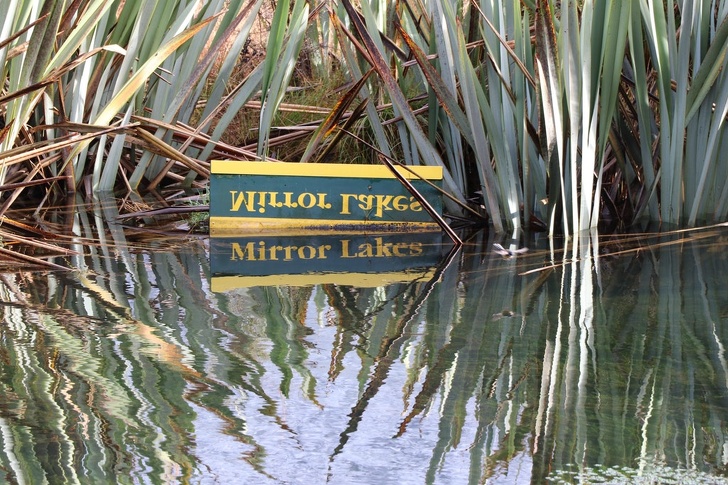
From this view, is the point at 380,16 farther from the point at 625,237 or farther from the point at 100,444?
the point at 100,444

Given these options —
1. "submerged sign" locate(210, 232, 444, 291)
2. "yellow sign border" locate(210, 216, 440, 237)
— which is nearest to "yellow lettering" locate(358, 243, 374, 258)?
"submerged sign" locate(210, 232, 444, 291)

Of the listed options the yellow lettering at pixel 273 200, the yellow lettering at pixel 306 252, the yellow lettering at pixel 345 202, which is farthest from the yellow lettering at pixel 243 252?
the yellow lettering at pixel 345 202

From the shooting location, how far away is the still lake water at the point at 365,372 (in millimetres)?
930

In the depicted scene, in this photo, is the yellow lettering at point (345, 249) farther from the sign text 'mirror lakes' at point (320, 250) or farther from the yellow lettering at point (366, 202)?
the yellow lettering at point (366, 202)

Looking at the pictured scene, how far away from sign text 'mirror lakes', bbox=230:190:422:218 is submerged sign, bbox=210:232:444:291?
0.08 m

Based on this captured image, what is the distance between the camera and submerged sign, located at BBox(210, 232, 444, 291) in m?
1.88

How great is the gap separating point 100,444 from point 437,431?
38 cm

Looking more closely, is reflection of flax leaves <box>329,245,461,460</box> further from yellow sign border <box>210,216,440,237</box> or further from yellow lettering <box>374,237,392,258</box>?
yellow sign border <box>210,216,440,237</box>

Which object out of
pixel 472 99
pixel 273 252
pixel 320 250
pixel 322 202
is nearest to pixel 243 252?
pixel 273 252

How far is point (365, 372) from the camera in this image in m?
1.22

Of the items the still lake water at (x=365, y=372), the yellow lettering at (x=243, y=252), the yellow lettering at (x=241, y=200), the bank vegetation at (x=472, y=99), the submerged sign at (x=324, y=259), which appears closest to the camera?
the still lake water at (x=365, y=372)

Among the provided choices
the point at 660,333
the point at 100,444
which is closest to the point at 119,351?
the point at 100,444

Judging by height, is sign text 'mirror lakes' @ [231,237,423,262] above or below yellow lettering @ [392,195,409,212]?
below

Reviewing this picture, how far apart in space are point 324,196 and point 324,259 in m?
0.48
